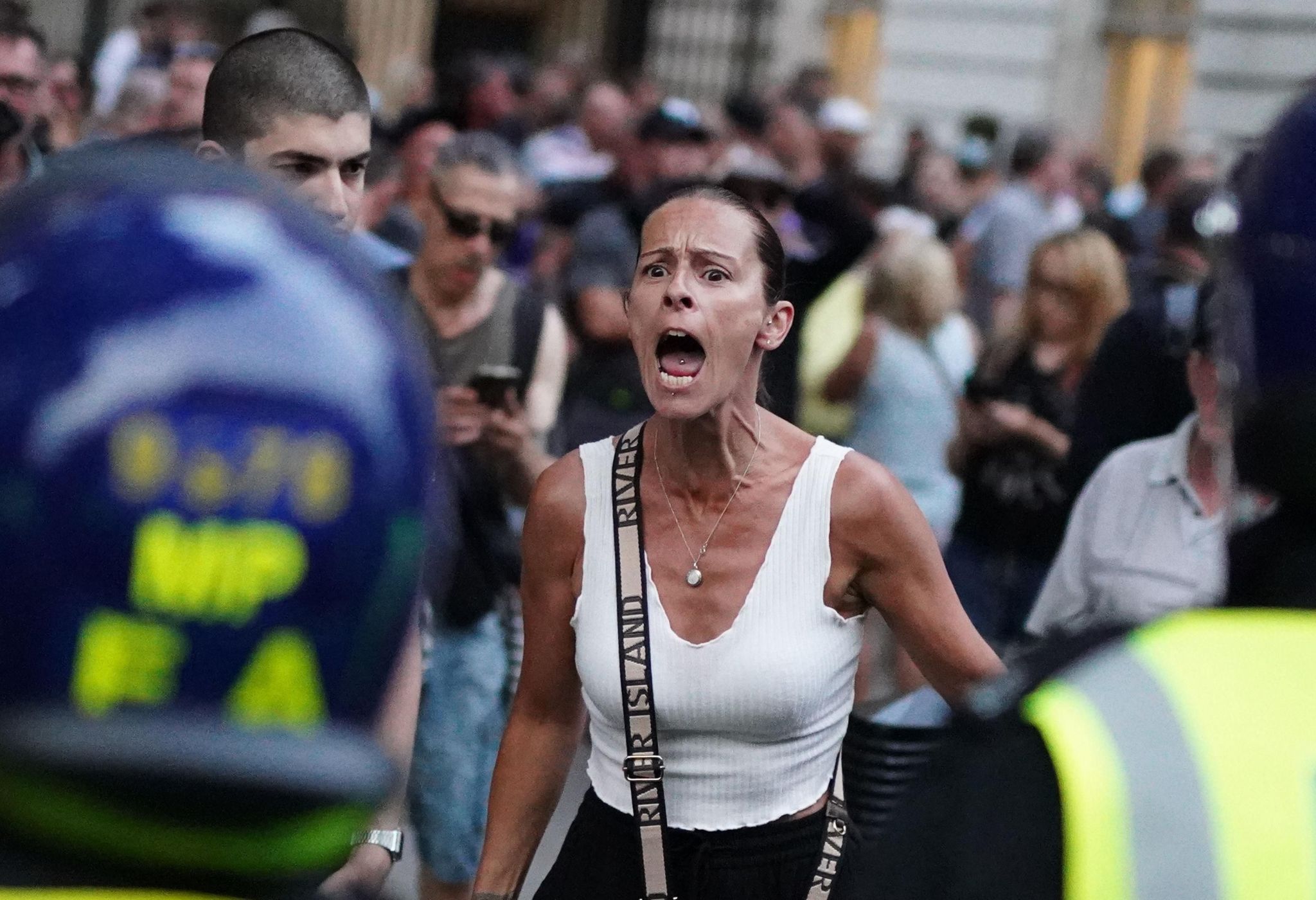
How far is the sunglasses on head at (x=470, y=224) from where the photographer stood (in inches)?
197

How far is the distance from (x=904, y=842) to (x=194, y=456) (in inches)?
22.6

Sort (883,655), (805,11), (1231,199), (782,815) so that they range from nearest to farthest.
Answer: (1231,199)
(782,815)
(883,655)
(805,11)

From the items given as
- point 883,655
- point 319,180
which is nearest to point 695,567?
point 319,180

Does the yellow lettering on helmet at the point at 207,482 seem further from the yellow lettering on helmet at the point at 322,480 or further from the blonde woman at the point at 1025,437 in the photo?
the blonde woman at the point at 1025,437

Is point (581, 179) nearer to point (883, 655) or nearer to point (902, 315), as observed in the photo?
point (902, 315)

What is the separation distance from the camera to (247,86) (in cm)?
338

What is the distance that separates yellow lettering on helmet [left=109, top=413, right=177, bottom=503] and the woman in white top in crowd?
1974 mm

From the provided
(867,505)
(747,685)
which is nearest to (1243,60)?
(867,505)

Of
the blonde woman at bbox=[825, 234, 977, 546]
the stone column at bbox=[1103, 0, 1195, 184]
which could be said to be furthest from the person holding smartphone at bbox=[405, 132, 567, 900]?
the stone column at bbox=[1103, 0, 1195, 184]

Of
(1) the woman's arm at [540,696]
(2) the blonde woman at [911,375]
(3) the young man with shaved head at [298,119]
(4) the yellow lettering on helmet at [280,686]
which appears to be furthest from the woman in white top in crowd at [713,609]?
(2) the blonde woman at [911,375]

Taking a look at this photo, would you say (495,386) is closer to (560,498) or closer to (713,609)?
(560,498)

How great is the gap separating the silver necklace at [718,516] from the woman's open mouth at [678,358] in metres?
0.11

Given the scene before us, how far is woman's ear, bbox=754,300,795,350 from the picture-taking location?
350 centimetres

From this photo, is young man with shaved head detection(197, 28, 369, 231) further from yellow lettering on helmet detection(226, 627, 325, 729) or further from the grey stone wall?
the grey stone wall
